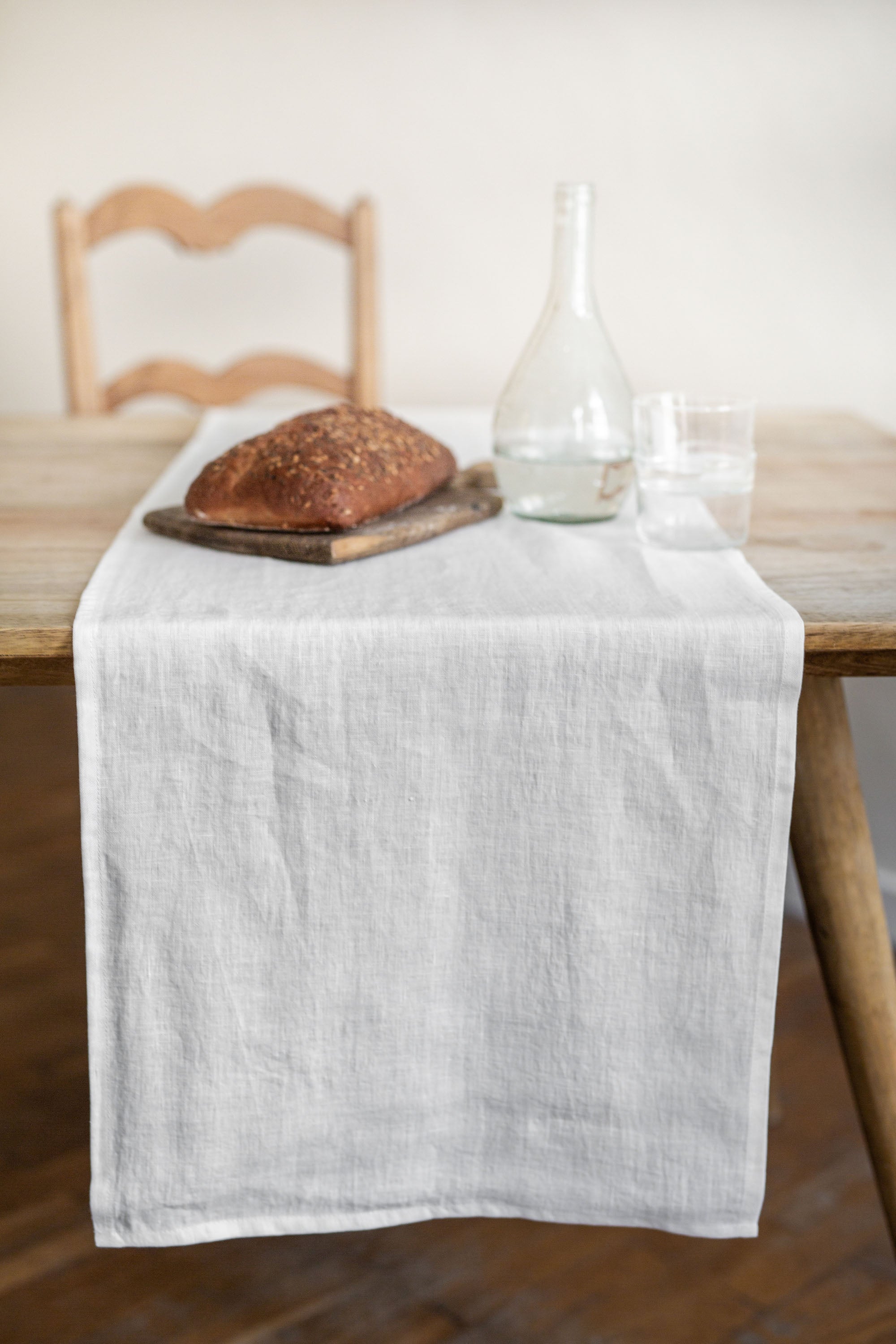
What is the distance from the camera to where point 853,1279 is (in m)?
1.04

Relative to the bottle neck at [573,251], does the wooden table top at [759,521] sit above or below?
below

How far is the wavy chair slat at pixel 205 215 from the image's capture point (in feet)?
4.82

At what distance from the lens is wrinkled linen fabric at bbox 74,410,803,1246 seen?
25.9 inches

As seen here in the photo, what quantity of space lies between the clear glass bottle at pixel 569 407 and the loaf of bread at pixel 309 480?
3.3 inches

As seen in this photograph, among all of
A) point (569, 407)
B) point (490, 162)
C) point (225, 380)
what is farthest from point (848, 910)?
point (490, 162)

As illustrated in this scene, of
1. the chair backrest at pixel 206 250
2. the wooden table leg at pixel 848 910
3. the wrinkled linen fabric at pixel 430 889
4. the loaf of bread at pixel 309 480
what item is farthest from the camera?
the chair backrest at pixel 206 250

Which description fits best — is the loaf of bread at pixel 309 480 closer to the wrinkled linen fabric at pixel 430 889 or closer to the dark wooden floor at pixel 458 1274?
the wrinkled linen fabric at pixel 430 889

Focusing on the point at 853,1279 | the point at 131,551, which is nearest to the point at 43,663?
the point at 131,551

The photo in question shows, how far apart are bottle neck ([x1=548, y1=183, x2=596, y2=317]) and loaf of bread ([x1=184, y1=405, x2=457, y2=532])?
0.52 ft

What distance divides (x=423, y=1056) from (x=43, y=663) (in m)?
0.32

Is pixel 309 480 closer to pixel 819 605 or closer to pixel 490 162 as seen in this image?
pixel 819 605

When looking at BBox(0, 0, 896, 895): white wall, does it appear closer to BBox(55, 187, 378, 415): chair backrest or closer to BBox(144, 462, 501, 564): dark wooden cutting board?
BBox(55, 187, 378, 415): chair backrest

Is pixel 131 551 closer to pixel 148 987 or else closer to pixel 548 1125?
pixel 148 987

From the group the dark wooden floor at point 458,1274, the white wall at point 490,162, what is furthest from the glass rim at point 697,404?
the white wall at point 490,162
